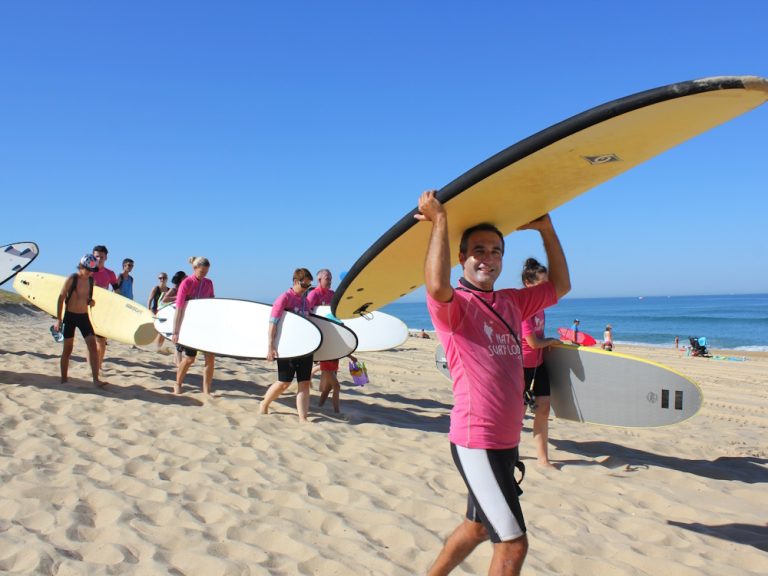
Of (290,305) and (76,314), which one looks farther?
(76,314)

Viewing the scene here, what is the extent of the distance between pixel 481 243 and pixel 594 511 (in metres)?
2.29

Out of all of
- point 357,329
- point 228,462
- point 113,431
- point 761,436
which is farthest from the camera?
point 357,329

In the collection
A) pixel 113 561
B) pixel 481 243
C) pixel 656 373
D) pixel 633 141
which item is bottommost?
pixel 113 561

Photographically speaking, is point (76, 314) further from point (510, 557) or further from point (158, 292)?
point (510, 557)

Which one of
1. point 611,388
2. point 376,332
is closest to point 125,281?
point 376,332

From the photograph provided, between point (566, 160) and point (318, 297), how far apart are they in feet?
15.8

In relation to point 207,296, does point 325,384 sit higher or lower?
lower

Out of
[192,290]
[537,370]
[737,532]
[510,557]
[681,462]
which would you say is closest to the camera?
[510,557]

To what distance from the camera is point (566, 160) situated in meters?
2.12

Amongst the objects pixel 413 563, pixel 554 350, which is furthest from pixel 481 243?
pixel 554 350

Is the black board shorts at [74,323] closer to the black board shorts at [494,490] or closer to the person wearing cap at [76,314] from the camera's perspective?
the person wearing cap at [76,314]

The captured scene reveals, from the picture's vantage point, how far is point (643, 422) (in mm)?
4953

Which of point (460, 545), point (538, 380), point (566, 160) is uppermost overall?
point (566, 160)

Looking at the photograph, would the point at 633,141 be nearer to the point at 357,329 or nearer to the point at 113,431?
the point at 113,431
